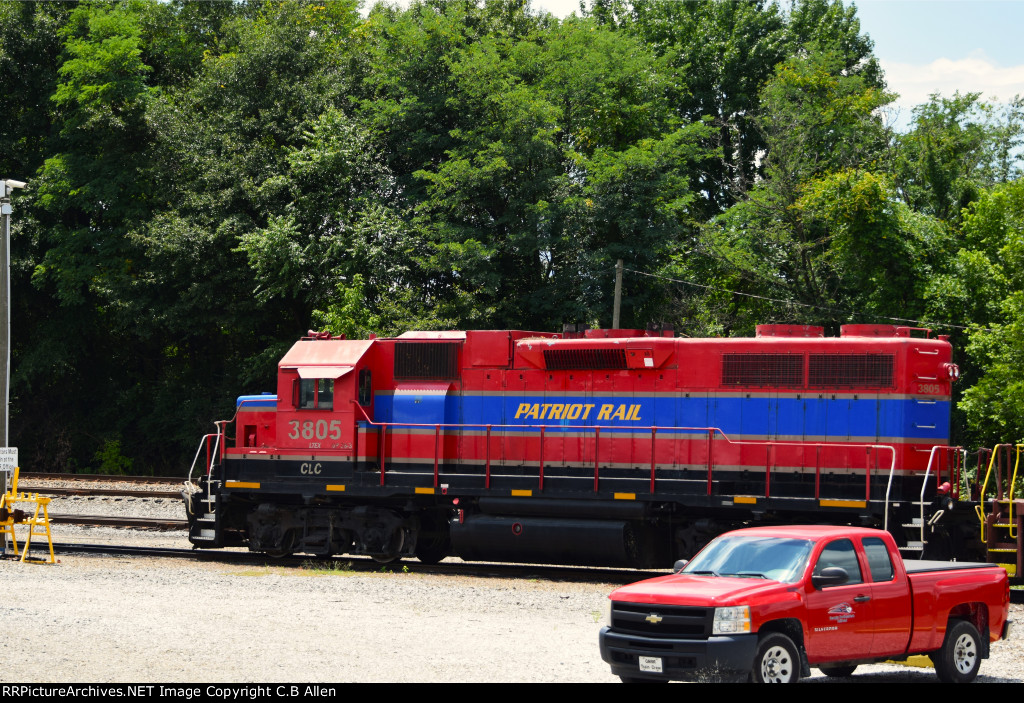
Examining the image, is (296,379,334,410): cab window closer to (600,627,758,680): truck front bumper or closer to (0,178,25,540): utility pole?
(0,178,25,540): utility pole

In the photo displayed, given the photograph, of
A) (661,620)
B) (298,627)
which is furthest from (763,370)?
(661,620)

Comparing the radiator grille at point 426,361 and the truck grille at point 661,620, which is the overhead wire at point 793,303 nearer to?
the radiator grille at point 426,361

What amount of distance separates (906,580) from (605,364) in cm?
878

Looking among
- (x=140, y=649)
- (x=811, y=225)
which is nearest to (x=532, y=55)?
(x=811, y=225)

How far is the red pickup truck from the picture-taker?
30.7 ft

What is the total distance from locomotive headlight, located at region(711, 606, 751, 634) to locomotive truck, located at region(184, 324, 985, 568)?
740 centimetres

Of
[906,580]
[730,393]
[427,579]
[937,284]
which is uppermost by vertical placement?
[937,284]

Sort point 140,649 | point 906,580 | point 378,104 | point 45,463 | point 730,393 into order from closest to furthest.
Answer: point 906,580 → point 140,649 → point 730,393 → point 378,104 → point 45,463

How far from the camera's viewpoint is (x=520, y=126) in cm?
3322

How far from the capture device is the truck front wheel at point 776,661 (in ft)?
30.5

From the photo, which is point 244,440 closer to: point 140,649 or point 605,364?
point 605,364

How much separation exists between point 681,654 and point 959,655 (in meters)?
3.10

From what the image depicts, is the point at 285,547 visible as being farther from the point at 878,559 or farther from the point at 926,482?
the point at 878,559

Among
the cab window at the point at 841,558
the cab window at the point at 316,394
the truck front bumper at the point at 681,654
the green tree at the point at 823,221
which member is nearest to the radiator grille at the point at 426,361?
the cab window at the point at 316,394
